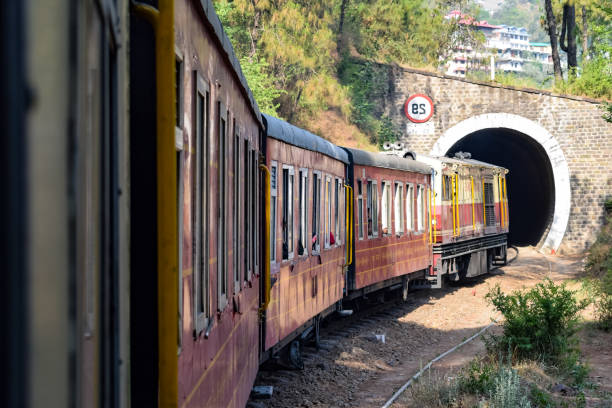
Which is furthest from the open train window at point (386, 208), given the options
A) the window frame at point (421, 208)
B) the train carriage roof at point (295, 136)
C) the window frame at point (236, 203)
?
the window frame at point (236, 203)

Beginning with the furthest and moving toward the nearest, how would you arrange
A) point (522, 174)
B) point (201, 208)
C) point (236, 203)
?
point (522, 174)
point (236, 203)
point (201, 208)

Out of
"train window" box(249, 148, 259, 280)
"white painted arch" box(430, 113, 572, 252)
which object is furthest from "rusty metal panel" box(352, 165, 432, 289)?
"white painted arch" box(430, 113, 572, 252)

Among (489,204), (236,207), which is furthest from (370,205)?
(489,204)

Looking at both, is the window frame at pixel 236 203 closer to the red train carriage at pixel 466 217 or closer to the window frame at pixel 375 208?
the window frame at pixel 375 208

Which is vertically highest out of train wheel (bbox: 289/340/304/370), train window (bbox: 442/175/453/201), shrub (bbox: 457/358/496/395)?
train window (bbox: 442/175/453/201)

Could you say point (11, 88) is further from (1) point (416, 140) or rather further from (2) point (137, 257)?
(1) point (416, 140)

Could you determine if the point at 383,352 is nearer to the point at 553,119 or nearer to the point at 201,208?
the point at 201,208

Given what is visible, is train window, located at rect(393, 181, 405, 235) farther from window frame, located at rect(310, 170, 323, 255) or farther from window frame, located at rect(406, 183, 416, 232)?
window frame, located at rect(310, 170, 323, 255)

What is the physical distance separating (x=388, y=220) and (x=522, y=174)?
90.2ft

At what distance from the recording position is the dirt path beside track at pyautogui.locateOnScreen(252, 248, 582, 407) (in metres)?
10.1

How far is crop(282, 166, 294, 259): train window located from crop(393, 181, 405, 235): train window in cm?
800

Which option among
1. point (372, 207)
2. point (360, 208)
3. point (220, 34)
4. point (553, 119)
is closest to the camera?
point (220, 34)

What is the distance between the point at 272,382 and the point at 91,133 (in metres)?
8.90

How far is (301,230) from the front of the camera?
32.8 feet
